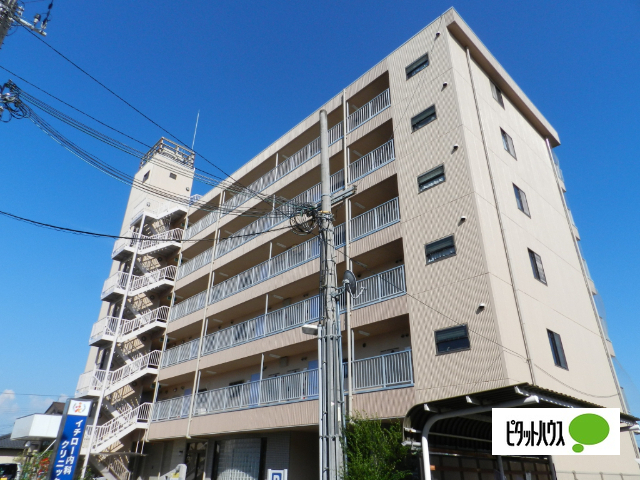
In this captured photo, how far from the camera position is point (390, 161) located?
19672 millimetres

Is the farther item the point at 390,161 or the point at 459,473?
the point at 390,161

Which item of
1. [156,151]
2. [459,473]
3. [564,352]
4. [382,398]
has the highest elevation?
[156,151]

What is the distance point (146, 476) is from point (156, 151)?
2292 cm

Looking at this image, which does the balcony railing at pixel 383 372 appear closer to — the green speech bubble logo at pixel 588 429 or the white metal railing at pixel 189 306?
the green speech bubble logo at pixel 588 429

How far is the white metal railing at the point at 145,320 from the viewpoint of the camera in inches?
1096

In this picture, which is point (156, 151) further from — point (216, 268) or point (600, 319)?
point (600, 319)

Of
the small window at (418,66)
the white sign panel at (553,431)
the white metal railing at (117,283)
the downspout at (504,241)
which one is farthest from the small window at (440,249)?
the white metal railing at (117,283)

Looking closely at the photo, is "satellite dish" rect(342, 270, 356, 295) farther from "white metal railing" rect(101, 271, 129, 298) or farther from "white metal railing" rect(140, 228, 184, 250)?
"white metal railing" rect(101, 271, 129, 298)

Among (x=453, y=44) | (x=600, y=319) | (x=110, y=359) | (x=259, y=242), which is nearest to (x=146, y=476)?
(x=110, y=359)

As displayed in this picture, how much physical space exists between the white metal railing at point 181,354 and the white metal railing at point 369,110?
14260mm

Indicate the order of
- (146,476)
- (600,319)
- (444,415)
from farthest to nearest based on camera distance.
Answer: (146,476), (600,319), (444,415)

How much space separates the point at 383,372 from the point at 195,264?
17760 millimetres

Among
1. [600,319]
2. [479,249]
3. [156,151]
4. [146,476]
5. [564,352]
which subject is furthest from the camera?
[156,151]

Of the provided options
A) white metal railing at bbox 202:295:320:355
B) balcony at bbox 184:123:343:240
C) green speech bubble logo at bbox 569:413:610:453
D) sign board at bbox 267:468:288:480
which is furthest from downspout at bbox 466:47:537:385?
sign board at bbox 267:468:288:480
